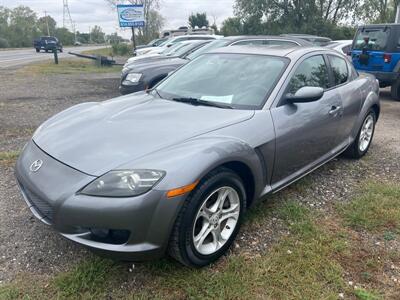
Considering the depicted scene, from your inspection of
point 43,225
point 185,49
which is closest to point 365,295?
point 43,225

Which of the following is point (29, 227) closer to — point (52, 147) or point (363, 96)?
point (52, 147)

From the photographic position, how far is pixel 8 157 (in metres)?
4.64

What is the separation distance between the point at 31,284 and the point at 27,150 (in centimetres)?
103

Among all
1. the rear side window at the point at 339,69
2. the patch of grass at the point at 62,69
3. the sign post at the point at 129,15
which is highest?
the sign post at the point at 129,15

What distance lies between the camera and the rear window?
877 centimetres

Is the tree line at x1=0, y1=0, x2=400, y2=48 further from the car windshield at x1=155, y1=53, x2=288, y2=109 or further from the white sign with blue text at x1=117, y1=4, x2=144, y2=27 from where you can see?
the car windshield at x1=155, y1=53, x2=288, y2=109

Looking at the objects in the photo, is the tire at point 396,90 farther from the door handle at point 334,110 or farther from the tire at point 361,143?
the door handle at point 334,110

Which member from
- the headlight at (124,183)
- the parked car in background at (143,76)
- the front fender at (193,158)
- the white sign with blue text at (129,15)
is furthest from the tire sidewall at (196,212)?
the white sign with blue text at (129,15)

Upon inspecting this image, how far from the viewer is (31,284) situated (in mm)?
2434

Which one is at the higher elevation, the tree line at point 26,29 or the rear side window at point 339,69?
the tree line at point 26,29

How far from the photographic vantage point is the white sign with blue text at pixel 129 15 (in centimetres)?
2102

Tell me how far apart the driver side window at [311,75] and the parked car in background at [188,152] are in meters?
0.01

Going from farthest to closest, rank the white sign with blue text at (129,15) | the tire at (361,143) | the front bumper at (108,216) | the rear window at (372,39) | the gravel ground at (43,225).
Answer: the white sign with blue text at (129,15) < the rear window at (372,39) < the tire at (361,143) < the gravel ground at (43,225) < the front bumper at (108,216)

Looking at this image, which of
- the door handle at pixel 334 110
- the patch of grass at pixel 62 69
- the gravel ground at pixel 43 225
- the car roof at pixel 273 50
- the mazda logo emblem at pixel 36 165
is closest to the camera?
the mazda logo emblem at pixel 36 165
